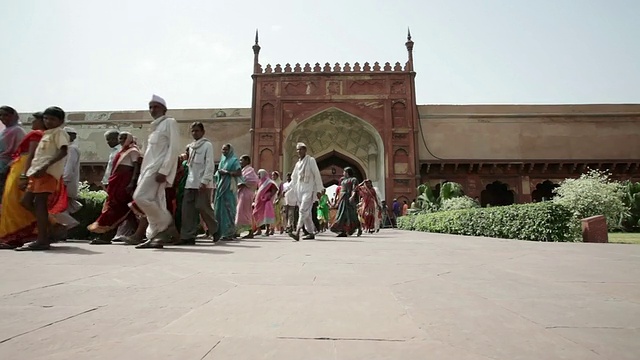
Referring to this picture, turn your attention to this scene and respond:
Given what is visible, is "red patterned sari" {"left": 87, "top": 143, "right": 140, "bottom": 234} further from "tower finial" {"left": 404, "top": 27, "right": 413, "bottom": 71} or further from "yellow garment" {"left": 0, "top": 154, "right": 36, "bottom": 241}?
"tower finial" {"left": 404, "top": 27, "right": 413, "bottom": 71}

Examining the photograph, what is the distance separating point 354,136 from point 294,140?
123 inches

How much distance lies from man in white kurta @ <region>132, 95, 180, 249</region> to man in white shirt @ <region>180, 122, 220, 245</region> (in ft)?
1.75

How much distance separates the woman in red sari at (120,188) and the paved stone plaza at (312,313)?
2146 millimetres

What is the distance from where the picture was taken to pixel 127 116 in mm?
20156

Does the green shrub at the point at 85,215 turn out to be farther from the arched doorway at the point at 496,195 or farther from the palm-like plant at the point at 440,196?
the arched doorway at the point at 496,195

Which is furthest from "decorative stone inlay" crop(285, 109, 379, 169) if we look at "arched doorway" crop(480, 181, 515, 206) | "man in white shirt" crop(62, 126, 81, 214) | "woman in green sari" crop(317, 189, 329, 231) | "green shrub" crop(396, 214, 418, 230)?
"man in white shirt" crop(62, 126, 81, 214)

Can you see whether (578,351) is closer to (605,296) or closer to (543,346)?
(543,346)

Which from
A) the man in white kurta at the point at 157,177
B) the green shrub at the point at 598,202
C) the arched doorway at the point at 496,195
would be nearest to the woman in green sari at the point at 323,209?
the green shrub at the point at 598,202

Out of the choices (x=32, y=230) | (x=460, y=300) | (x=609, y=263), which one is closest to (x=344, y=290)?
(x=460, y=300)

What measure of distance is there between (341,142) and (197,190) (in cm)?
1511

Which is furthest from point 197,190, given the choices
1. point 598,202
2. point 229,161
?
point 598,202

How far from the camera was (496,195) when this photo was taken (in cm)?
2062

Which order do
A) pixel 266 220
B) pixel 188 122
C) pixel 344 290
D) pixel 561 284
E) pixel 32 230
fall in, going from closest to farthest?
pixel 344 290, pixel 561 284, pixel 32 230, pixel 266 220, pixel 188 122

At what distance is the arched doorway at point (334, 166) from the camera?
19.7 meters
